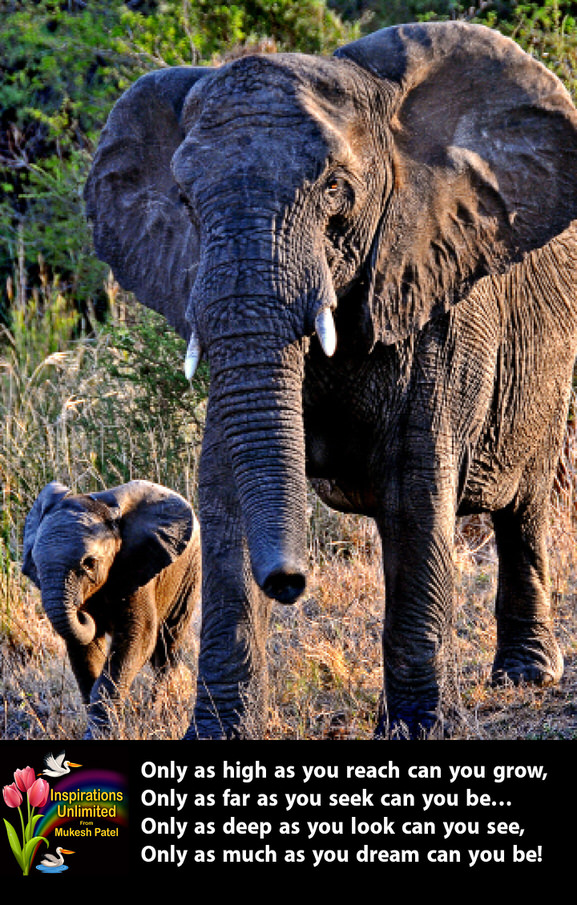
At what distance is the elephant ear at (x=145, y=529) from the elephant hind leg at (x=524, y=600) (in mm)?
1332

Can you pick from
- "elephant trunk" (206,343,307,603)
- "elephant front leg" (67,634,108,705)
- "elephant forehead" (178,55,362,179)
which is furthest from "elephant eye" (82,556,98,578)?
"elephant forehead" (178,55,362,179)

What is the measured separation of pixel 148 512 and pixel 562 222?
209cm

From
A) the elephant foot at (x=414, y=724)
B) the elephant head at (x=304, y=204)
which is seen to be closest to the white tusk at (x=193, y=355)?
the elephant head at (x=304, y=204)

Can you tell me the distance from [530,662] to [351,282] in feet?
7.56

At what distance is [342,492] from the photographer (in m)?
5.08

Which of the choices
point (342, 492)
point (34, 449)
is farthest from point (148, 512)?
point (34, 449)

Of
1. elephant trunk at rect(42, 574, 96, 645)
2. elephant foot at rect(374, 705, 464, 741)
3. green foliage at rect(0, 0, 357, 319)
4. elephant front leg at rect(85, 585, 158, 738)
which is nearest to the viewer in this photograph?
elephant foot at rect(374, 705, 464, 741)

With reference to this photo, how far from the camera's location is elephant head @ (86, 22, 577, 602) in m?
4.02

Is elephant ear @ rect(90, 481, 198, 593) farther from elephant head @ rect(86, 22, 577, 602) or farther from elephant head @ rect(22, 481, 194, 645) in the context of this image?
elephant head @ rect(86, 22, 577, 602)
